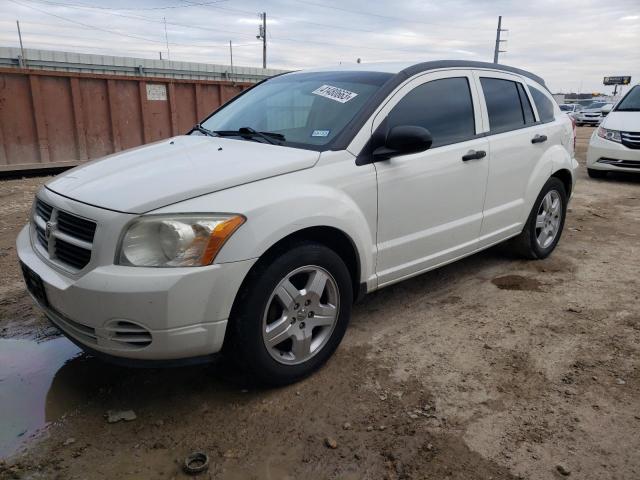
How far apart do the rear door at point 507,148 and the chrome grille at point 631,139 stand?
571cm

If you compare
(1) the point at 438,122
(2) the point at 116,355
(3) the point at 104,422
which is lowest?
(3) the point at 104,422

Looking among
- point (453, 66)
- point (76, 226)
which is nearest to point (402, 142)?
point (453, 66)

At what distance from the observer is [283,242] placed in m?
2.62

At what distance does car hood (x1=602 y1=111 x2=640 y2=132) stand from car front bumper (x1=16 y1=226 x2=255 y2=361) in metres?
9.07

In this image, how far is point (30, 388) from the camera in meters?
2.80

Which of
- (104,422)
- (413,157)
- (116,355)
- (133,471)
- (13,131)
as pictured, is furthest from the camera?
(13,131)

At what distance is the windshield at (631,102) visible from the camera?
9578 mm

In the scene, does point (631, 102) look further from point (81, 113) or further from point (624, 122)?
point (81, 113)

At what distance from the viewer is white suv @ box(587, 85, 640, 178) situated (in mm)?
9062

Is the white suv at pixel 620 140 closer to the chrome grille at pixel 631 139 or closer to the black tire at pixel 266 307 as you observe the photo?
the chrome grille at pixel 631 139

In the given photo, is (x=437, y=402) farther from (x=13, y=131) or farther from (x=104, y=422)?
(x=13, y=131)

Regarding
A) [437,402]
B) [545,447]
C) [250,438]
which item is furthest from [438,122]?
[250,438]

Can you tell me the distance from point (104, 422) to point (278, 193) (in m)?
1.42

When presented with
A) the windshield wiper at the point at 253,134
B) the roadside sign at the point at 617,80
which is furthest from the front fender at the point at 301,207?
the roadside sign at the point at 617,80
